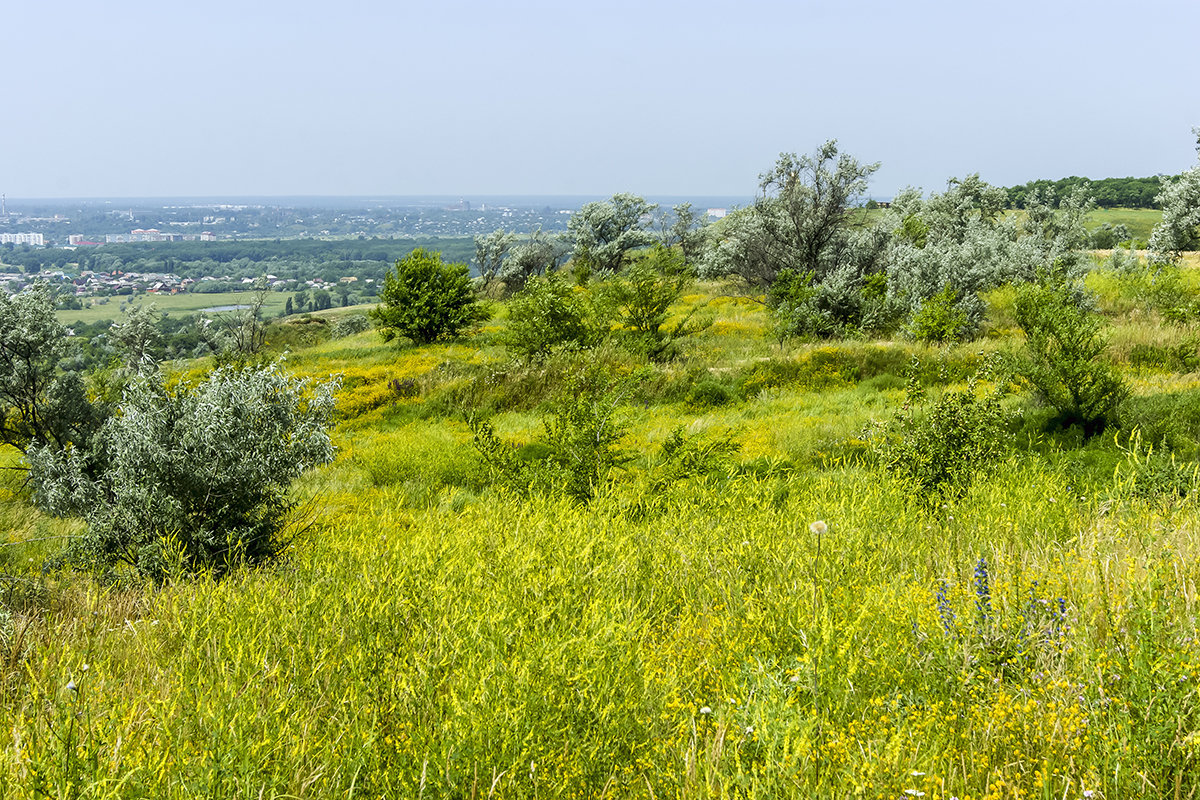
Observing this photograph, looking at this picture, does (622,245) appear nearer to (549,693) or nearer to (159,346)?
(159,346)

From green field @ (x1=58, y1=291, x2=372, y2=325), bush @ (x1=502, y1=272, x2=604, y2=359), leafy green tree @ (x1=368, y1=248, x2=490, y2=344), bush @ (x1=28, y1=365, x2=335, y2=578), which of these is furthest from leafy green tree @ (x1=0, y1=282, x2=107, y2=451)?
green field @ (x1=58, y1=291, x2=372, y2=325)

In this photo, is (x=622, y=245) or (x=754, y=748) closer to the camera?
(x=754, y=748)

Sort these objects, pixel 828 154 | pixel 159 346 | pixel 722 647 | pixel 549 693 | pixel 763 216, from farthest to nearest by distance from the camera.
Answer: pixel 159 346
pixel 763 216
pixel 828 154
pixel 722 647
pixel 549 693

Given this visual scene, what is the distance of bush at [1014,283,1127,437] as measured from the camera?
33.1 feet

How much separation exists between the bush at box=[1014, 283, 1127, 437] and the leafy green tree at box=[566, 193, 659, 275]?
34.5 meters

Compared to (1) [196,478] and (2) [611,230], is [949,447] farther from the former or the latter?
(2) [611,230]

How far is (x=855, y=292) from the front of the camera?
75.2 ft

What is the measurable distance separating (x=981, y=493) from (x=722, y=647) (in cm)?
364

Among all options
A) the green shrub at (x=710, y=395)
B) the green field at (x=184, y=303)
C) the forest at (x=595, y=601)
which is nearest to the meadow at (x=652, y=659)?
the forest at (x=595, y=601)

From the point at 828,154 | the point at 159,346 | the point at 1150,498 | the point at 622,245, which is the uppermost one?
the point at 828,154

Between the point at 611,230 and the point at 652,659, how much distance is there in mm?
45413

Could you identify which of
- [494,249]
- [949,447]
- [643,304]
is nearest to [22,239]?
[494,249]

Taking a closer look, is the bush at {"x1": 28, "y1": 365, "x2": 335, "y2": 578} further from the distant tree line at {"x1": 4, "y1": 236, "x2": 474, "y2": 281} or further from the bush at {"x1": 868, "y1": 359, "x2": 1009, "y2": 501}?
the distant tree line at {"x1": 4, "y1": 236, "x2": 474, "y2": 281}

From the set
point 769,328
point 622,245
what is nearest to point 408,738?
point 769,328
